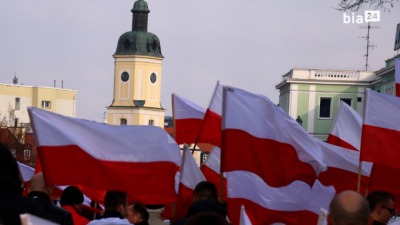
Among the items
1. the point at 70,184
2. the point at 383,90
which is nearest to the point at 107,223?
the point at 70,184

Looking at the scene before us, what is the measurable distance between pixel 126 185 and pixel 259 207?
1295mm

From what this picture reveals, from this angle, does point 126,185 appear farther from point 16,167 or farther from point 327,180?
point 16,167

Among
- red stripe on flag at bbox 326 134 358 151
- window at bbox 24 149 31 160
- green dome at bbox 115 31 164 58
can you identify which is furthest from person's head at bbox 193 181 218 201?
green dome at bbox 115 31 164 58

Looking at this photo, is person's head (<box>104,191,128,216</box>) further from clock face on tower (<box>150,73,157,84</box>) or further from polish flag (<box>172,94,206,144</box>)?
clock face on tower (<box>150,73,157,84</box>)

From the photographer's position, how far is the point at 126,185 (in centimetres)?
1073

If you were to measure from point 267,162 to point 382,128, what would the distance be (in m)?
1.30

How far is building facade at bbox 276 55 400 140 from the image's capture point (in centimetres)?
8625

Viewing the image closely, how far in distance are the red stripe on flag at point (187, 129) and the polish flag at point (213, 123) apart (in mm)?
661

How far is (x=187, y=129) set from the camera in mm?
15930

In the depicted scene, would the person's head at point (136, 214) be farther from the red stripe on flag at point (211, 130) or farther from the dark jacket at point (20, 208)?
the red stripe on flag at point (211, 130)

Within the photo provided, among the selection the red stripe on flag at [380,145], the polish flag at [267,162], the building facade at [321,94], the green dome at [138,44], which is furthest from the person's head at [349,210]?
the green dome at [138,44]

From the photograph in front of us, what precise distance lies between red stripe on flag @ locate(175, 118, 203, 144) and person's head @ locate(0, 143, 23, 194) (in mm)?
9598

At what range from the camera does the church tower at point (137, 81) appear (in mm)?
135750

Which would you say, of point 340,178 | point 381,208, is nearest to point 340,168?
point 340,178
